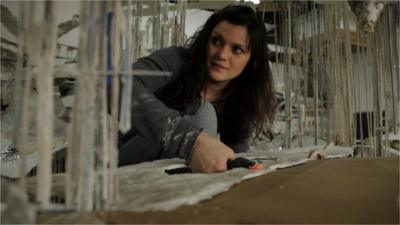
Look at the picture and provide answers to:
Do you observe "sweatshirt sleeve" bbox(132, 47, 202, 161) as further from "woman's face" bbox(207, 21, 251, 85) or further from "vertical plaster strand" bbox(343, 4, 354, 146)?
"vertical plaster strand" bbox(343, 4, 354, 146)

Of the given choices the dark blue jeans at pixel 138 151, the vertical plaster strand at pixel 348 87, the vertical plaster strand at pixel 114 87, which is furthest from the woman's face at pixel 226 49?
the vertical plaster strand at pixel 348 87

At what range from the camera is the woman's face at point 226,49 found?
3.57 ft

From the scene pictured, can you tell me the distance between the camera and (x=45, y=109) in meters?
0.32

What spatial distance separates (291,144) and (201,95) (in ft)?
4.02

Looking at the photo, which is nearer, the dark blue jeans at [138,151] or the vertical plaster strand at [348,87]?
the dark blue jeans at [138,151]

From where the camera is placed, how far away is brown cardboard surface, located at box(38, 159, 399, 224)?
36 cm

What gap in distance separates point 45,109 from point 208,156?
A: 0.40 meters

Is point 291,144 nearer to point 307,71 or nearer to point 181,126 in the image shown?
point 307,71

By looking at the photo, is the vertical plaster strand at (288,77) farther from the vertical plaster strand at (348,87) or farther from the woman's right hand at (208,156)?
the woman's right hand at (208,156)

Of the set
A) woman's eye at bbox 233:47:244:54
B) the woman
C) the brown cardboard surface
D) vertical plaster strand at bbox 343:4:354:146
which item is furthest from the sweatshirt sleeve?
vertical plaster strand at bbox 343:4:354:146

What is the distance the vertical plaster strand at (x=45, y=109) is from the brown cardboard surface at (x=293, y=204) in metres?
0.05

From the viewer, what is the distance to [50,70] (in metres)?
0.33

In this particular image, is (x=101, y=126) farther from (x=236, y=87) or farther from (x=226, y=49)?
(x=236, y=87)

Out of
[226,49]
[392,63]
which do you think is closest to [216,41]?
[226,49]
